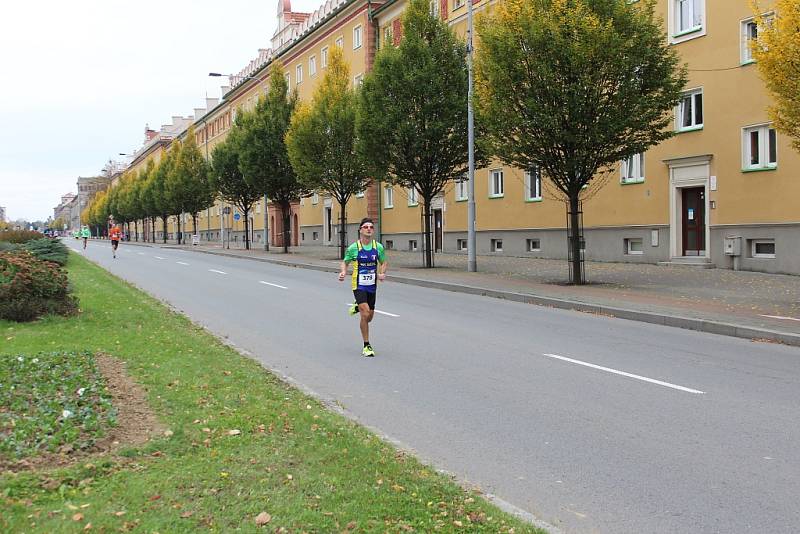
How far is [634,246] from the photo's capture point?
25.5m

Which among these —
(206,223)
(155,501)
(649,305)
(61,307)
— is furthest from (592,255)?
(206,223)

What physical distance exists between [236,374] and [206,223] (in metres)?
84.9

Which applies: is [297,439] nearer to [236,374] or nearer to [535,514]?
[535,514]

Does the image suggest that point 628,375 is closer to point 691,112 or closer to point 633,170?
point 691,112

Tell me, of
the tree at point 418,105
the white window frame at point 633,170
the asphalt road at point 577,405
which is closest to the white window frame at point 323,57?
the tree at point 418,105

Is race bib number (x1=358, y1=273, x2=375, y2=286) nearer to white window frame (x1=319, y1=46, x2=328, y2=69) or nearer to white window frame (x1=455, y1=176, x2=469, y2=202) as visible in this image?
white window frame (x1=455, y1=176, x2=469, y2=202)

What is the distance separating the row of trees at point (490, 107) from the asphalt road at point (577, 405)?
5991 mm

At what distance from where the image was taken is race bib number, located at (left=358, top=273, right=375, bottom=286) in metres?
9.77

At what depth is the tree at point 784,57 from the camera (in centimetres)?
1161

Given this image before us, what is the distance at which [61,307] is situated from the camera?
38.3ft

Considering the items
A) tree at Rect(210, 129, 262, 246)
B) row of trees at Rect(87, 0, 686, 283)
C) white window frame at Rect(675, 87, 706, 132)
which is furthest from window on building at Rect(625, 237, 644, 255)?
tree at Rect(210, 129, 262, 246)

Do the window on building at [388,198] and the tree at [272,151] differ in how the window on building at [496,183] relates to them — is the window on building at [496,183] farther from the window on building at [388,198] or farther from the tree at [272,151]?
the tree at [272,151]

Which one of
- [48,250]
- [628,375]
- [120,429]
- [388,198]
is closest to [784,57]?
[628,375]

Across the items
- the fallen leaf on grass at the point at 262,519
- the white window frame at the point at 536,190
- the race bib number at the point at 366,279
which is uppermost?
the white window frame at the point at 536,190
